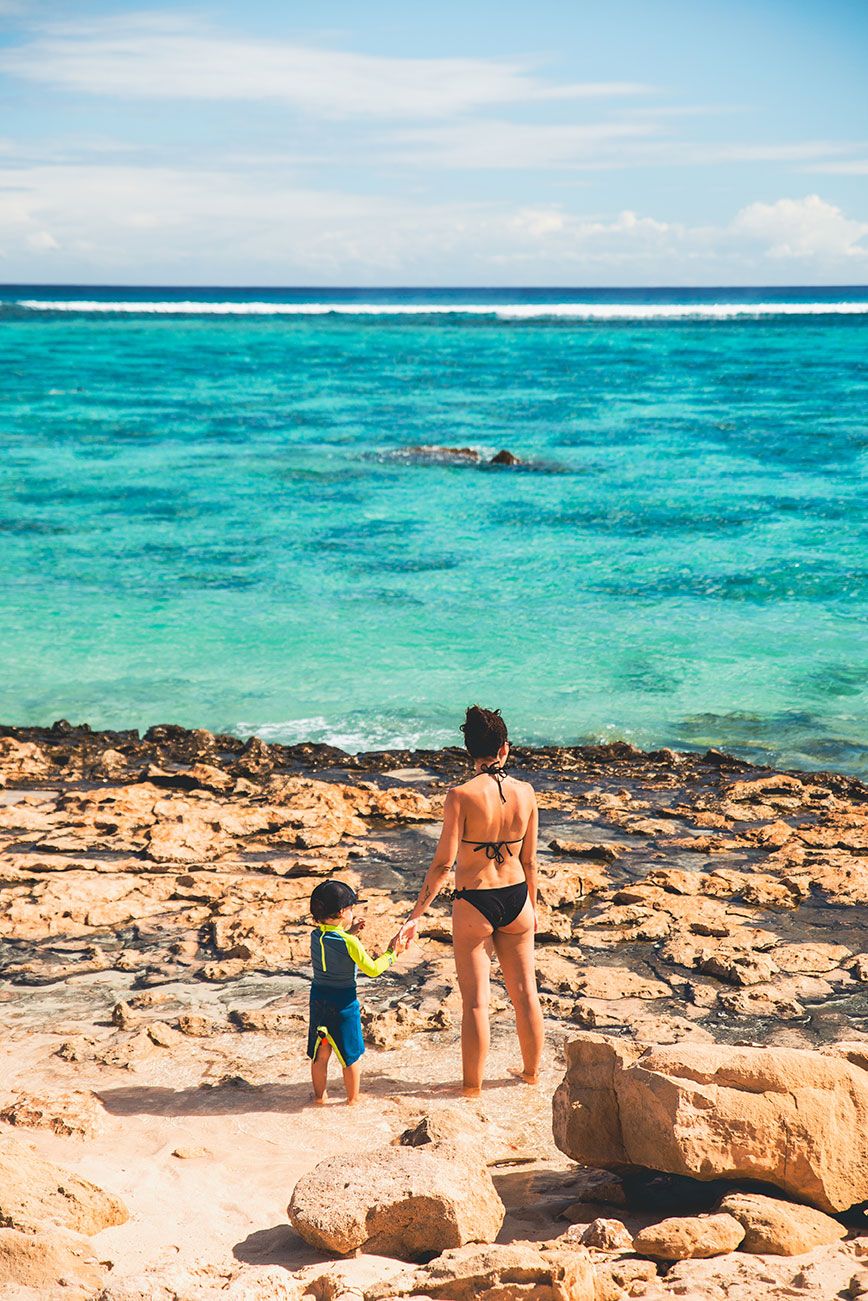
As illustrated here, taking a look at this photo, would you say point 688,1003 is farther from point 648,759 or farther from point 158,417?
point 158,417

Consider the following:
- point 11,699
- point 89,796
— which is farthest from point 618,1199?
point 11,699

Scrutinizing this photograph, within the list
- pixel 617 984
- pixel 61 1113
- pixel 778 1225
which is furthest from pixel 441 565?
pixel 778 1225

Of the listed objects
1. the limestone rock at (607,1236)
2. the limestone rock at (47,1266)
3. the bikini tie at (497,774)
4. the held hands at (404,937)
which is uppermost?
the bikini tie at (497,774)

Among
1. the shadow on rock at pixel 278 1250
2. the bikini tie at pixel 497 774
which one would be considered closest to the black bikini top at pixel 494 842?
the bikini tie at pixel 497 774

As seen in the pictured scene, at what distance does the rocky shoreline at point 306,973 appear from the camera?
3.65m

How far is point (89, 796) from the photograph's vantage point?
833 centimetres

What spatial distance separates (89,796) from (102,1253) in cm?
515

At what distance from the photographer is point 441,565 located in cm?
1706

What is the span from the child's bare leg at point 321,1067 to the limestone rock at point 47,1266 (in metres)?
1.44

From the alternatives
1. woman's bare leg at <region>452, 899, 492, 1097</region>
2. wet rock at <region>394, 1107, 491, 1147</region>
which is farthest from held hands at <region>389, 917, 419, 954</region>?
wet rock at <region>394, 1107, 491, 1147</region>

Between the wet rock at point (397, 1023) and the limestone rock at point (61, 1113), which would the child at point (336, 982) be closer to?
the wet rock at point (397, 1023)

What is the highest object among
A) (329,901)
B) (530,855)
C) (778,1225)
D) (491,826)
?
(491,826)

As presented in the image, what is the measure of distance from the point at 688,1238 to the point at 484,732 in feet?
6.44

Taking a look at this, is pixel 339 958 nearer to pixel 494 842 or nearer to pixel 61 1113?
pixel 494 842
